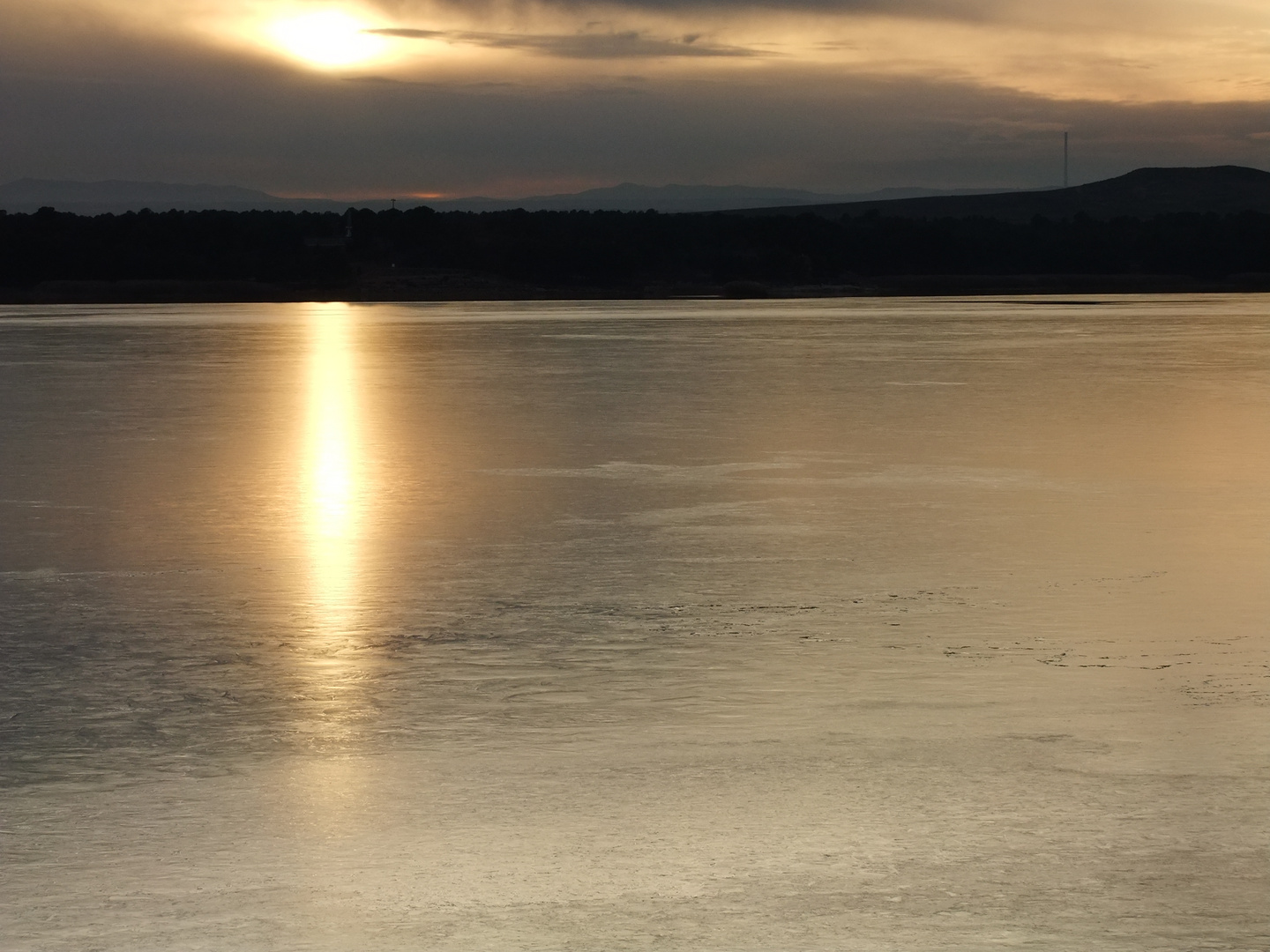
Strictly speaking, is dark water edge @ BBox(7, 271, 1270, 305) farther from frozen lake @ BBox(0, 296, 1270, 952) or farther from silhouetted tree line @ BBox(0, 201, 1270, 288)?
frozen lake @ BBox(0, 296, 1270, 952)

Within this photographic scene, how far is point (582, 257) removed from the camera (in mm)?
Answer: 99688

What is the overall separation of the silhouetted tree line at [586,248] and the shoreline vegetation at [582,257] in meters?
0.13

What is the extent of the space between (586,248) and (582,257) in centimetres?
163

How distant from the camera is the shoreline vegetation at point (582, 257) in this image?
3617 inches

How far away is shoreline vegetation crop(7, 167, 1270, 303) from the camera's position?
301ft

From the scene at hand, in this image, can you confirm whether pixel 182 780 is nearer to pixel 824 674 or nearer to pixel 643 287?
→ pixel 824 674

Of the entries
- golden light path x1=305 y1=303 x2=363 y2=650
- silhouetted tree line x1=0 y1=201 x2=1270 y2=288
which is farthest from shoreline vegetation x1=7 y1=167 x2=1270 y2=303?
golden light path x1=305 y1=303 x2=363 y2=650

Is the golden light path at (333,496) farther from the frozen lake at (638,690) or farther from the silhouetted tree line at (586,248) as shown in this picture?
the silhouetted tree line at (586,248)

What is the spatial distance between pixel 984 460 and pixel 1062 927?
10.3 metres

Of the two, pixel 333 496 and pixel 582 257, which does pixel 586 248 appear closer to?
pixel 582 257

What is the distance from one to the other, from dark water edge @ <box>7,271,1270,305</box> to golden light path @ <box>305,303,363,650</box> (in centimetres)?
5770

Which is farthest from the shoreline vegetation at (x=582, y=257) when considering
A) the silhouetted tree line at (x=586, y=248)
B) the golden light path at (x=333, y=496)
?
the golden light path at (x=333, y=496)

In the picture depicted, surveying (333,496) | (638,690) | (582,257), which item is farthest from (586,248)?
(638,690)

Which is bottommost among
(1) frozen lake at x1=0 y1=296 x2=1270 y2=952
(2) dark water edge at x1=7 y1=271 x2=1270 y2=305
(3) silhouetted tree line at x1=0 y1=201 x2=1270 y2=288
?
(1) frozen lake at x1=0 y1=296 x2=1270 y2=952
